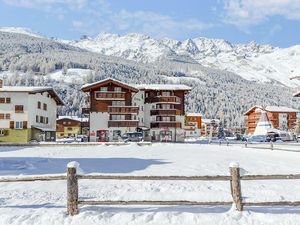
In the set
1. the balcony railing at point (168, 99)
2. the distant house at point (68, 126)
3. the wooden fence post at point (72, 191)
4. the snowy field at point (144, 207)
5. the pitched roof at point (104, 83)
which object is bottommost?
the snowy field at point (144, 207)

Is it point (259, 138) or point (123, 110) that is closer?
point (123, 110)

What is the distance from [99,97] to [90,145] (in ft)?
90.2

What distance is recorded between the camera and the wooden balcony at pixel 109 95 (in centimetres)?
7569

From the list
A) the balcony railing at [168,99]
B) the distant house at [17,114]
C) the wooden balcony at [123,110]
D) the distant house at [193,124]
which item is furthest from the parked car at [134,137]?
the distant house at [193,124]

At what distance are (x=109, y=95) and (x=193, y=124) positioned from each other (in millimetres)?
75789

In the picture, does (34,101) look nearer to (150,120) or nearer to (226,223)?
(150,120)

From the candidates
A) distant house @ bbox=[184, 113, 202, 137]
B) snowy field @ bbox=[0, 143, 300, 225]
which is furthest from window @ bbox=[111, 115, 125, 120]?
distant house @ bbox=[184, 113, 202, 137]

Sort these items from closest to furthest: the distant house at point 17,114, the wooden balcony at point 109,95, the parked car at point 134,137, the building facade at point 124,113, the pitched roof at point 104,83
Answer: the distant house at point 17,114, the parked car at point 134,137, the building facade at point 124,113, the pitched roof at point 104,83, the wooden balcony at point 109,95

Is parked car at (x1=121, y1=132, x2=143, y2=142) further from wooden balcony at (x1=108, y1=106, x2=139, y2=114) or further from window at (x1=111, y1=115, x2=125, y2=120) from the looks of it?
window at (x1=111, y1=115, x2=125, y2=120)

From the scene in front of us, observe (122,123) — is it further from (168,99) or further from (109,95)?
(168,99)

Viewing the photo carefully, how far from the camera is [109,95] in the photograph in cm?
7581

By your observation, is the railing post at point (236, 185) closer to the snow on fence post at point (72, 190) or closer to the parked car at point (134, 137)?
the snow on fence post at point (72, 190)

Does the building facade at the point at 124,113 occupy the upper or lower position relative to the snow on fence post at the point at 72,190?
upper

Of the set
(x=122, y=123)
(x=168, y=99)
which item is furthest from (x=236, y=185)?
(x=168, y=99)
